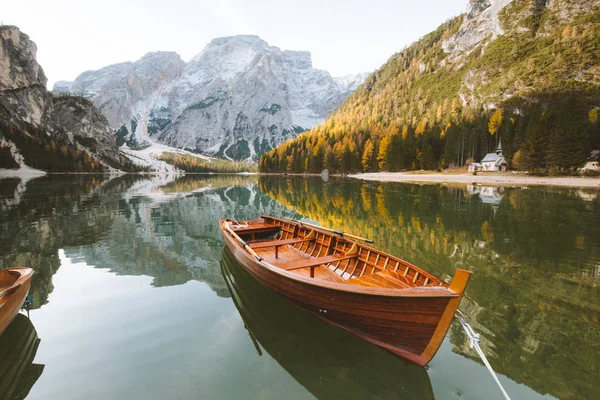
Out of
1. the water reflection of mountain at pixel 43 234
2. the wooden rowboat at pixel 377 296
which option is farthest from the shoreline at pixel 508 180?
the water reflection of mountain at pixel 43 234

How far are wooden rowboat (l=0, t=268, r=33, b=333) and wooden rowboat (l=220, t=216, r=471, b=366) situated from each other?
651 cm

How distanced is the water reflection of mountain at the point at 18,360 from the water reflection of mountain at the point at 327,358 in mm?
5112

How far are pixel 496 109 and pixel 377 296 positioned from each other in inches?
5503

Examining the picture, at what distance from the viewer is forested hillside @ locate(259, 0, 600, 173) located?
72938 mm

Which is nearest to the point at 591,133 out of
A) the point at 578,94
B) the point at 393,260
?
the point at 578,94

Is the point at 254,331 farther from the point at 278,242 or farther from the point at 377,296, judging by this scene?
the point at 278,242

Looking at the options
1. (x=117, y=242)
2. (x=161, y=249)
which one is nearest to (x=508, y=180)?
(x=161, y=249)

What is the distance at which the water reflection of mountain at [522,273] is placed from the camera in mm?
6508

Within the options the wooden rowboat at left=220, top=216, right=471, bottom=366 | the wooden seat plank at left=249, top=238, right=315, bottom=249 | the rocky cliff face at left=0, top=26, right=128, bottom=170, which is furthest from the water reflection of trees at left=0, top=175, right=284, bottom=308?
the rocky cliff face at left=0, top=26, right=128, bottom=170

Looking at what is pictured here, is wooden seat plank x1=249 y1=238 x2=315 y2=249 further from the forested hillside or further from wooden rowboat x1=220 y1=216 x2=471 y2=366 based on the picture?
the forested hillside

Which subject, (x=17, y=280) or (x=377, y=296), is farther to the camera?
(x=17, y=280)

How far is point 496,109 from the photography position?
4493 inches

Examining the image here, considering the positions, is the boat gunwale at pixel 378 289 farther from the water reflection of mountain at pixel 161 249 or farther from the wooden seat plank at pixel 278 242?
the water reflection of mountain at pixel 161 249

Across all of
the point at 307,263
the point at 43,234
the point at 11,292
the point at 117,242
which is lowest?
the point at 117,242
